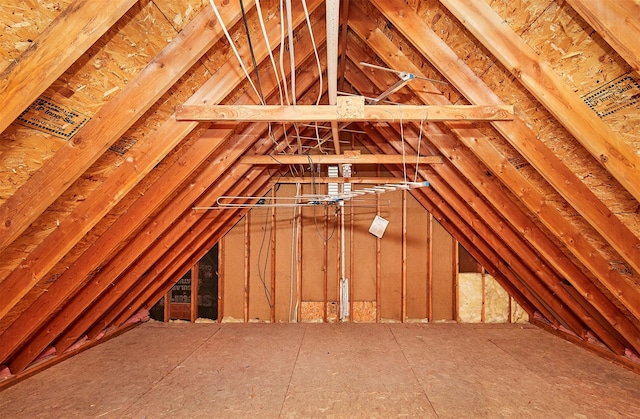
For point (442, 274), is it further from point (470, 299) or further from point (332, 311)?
point (332, 311)

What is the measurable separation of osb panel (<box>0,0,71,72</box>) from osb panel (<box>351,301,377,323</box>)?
4.67m

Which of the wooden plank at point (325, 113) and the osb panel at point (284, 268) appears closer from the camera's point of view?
the wooden plank at point (325, 113)

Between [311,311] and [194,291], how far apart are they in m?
1.91

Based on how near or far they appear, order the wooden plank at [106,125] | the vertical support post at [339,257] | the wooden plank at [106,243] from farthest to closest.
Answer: the vertical support post at [339,257], the wooden plank at [106,243], the wooden plank at [106,125]

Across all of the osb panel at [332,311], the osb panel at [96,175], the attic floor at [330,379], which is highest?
the osb panel at [96,175]

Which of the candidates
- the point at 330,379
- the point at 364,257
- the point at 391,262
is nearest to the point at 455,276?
the point at 391,262

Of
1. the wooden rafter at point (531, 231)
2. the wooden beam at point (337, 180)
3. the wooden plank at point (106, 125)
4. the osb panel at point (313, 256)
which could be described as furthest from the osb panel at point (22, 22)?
the osb panel at point (313, 256)

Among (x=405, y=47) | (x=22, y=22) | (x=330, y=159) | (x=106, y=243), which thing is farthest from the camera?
(x=330, y=159)

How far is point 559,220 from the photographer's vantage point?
97.1 inches

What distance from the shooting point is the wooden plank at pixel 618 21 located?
1.22 meters

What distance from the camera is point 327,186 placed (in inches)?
Answer: 199

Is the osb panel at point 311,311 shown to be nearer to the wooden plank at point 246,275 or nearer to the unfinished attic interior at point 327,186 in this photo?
the unfinished attic interior at point 327,186

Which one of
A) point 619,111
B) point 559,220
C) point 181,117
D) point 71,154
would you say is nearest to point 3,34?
point 71,154

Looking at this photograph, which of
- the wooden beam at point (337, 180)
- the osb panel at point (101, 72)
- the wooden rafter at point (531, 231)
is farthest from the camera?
the wooden beam at point (337, 180)
